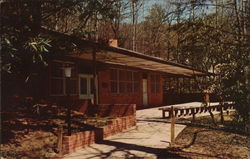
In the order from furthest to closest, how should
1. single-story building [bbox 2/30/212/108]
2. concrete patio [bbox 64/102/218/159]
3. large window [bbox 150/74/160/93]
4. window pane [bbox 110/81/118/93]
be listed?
1. large window [bbox 150/74/160/93]
2. window pane [bbox 110/81/118/93]
3. single-story building [bbox 2/30/212/108]
4. concrete patio [bbox 64/102/218/159]

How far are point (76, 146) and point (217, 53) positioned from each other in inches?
244

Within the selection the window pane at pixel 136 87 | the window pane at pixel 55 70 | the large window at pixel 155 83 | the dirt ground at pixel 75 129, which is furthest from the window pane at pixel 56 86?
the large window at pixel 155 83

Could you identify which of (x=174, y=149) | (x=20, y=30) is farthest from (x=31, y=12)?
(x=174, y=149)

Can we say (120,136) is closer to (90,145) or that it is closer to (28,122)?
(90,145)

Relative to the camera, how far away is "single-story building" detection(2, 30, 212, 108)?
11.6m

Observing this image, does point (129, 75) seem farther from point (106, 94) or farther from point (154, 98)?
point (154, 98)

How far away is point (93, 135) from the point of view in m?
8.12

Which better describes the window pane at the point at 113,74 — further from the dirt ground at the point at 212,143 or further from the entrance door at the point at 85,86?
the dirt ground at the point at 212,143

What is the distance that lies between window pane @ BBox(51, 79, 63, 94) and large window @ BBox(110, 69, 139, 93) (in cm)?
441

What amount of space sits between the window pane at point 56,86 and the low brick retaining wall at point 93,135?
4.84 meters

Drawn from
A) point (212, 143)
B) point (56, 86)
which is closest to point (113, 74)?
point (56, 86)

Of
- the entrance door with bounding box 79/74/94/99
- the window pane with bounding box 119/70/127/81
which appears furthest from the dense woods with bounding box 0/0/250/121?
the window pane with bounding box 119/70/127/81

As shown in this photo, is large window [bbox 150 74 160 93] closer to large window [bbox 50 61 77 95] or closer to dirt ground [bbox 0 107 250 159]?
large window [bbox 50 61 77 95]

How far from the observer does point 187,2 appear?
20.5ft
